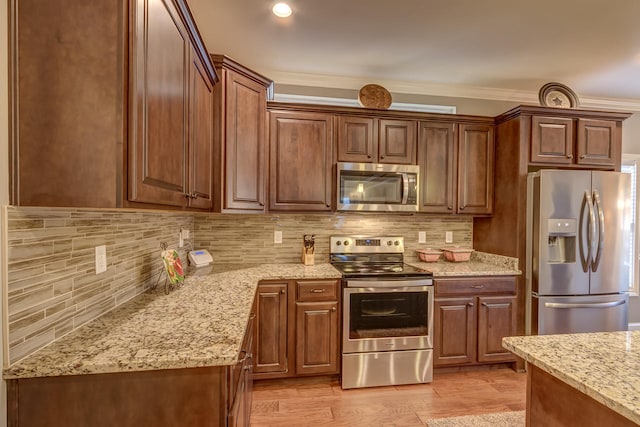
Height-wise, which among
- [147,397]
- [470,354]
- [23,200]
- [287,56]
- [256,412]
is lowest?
[256,412]

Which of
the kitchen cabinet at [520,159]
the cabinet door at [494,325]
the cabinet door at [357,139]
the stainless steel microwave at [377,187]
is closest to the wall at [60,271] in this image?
the stainless steel microwave at [377,187]

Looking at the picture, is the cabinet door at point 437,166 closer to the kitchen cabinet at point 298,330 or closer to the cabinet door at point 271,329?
the kitchen cabinet at point 298,330

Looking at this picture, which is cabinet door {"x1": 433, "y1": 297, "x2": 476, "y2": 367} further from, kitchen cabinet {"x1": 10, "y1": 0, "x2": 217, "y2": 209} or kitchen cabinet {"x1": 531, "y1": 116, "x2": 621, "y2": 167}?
kitchen cabinet {"x1": 10, "y1": 0, "x2": 217, "y2": 209}

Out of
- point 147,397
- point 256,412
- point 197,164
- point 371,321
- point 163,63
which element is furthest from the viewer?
point 371,321

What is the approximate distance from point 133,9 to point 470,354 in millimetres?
3097

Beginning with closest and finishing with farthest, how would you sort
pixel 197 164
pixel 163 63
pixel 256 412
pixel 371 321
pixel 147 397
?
pixel 147 397 < pixel 163 63 < pixel 197 164 < pixel 256 412 < pixel 371 321

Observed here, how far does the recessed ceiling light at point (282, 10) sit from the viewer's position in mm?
1976

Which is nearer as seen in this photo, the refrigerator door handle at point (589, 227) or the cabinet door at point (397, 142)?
the refrigerator door handle at point (589, 227)

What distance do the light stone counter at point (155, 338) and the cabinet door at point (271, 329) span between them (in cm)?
56

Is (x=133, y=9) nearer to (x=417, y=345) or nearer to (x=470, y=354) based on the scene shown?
(x=417, y=345)

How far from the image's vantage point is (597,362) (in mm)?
969

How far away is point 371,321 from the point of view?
247 cm

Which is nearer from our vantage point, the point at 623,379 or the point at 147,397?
the point at 623,379

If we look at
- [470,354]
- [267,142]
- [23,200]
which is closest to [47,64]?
[23,200]
